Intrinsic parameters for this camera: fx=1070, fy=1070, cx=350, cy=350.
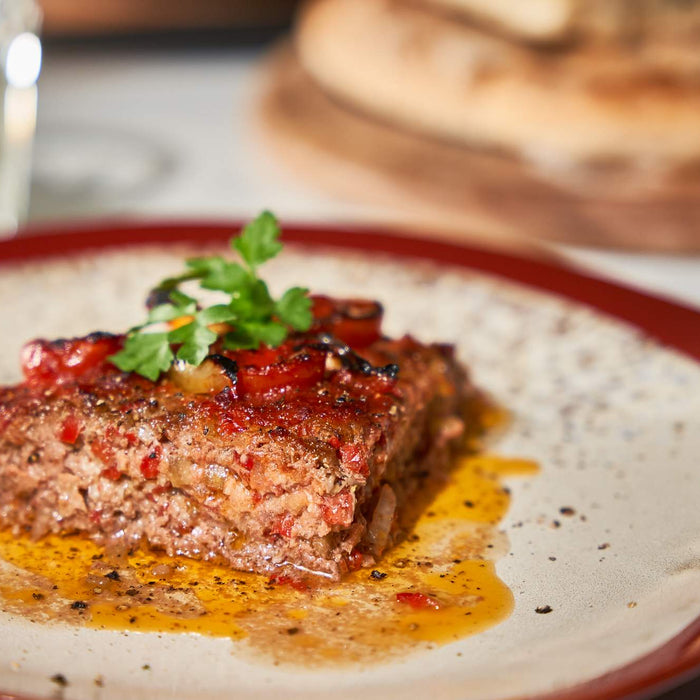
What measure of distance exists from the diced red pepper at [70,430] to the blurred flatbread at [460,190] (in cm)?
393

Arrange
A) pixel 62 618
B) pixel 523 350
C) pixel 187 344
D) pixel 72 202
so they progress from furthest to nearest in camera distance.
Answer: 1. pixel 72 202
2. pixel 523 350
3. pixel 187 344
4. pixel 62 618

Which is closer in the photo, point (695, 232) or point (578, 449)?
point (578, 449)

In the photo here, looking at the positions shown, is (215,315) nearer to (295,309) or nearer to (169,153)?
(295,309)

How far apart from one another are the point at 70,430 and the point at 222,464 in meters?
0.61

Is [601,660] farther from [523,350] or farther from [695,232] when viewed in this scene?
[695,232]

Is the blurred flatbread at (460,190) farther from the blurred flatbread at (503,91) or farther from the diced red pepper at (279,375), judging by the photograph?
the diced red pepper at (279,375)

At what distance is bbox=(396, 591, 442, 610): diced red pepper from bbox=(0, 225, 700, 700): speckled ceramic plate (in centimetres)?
25

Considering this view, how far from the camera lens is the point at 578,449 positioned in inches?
189

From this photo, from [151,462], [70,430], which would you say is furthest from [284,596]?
[70,430]

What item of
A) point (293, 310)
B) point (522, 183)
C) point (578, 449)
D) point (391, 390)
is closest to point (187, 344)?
point (293, 310)

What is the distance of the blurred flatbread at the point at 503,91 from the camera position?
7414 mm

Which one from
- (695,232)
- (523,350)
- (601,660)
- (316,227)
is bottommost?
(601,660)

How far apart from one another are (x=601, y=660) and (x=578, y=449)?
165 cm

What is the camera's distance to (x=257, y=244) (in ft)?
14.7
